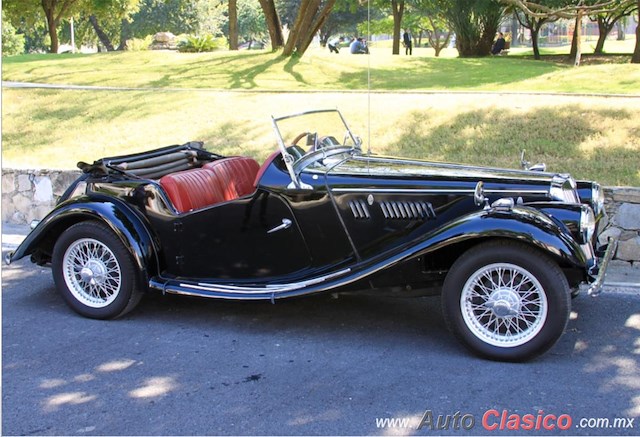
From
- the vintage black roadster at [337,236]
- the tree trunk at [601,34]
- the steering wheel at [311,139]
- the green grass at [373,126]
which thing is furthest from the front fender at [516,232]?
the tree trunk at [601,34]

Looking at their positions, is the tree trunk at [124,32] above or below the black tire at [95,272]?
above

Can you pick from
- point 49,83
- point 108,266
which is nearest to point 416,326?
point 108,266

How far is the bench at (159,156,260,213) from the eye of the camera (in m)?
5.53

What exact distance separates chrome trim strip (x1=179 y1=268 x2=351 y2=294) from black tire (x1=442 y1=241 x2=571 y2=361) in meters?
0.81

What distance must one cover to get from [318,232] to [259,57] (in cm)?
1277

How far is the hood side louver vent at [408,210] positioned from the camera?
4875 millimetres

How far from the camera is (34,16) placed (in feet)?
121

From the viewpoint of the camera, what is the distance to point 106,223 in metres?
5.37

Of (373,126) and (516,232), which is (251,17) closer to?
(373,126)

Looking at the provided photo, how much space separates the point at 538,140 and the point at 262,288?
5182mm

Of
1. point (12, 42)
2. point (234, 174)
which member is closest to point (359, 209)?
point (234, 174)

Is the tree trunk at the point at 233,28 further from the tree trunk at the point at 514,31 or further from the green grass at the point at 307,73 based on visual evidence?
the tree trunk at the point at 514,31

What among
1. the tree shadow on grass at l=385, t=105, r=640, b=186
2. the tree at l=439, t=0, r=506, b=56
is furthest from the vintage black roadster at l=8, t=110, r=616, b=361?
the tree at l=439, t=0, r=506, b=56

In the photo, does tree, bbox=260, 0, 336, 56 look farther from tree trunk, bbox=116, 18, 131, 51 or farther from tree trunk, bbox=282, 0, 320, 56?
tree trunk, bbox=116, 18, 131, 51
